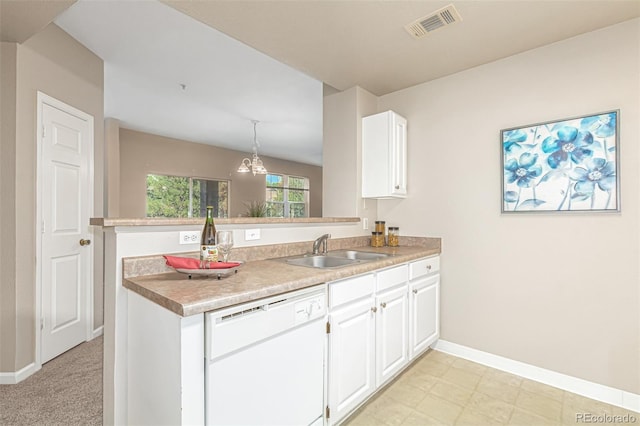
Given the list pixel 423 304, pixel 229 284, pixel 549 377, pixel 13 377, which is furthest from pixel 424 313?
pixel 13 377

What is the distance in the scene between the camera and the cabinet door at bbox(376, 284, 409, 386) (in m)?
1.95

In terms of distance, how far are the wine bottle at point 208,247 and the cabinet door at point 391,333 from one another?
1035mm

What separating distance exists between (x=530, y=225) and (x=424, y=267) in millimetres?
823

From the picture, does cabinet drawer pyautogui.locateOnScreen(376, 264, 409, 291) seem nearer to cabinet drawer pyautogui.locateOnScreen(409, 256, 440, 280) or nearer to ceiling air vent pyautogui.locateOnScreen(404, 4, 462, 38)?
cabinet drawer pyautogui.locateOnScreen(409, 256, 440, 280)

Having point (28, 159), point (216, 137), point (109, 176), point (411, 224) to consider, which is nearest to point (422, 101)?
point (411, 224)

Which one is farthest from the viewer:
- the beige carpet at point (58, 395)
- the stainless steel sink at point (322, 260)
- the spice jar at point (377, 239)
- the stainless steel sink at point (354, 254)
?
the spice jar at point (377, 239)

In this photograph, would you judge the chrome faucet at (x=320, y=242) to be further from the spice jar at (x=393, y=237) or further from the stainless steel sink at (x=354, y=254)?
the spice jar at (x=393, y=237)

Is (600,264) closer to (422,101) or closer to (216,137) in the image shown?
(422,101)

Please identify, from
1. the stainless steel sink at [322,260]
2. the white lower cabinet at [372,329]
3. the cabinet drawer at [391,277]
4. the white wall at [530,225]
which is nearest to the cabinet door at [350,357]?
the white lower cabinet at [372,329]

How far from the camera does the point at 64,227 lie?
8.73ft

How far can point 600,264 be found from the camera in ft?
6.67

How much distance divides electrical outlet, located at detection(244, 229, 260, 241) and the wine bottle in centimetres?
41

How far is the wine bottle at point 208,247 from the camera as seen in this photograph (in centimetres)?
148

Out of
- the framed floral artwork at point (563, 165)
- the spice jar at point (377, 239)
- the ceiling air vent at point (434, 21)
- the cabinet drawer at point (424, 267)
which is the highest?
the ceiling air vent at point (434, 21)
